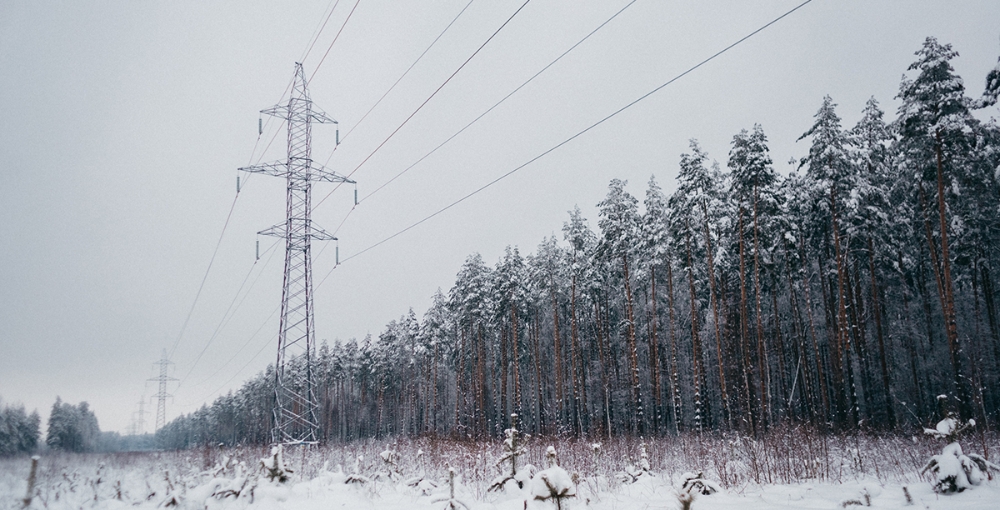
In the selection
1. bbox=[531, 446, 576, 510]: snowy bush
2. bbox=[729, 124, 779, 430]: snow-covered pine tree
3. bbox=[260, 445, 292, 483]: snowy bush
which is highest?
bbox=[729, 124, 779, 430]: snow-covered pine tree

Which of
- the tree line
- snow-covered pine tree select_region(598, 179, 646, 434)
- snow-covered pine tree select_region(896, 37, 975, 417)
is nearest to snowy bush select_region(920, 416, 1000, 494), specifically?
the tree line

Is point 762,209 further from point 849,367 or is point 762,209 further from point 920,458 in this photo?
point 920,458

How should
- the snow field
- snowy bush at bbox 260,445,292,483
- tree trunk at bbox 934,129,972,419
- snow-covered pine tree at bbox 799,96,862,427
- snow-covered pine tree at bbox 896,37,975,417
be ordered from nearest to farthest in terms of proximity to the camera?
the snow field < snowy bush at bbox 260,445,292,483 < tree trunk at bbox 934,129,972,419 < snow-covered pine tree at bbox 896,37,975,417 < snow-covered pine tree at bbox 799,96,862,427

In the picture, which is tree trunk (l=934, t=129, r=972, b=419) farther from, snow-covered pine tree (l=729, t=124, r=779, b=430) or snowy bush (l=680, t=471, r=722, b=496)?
snowy bush (l=680, t=471, r=722, b=496)

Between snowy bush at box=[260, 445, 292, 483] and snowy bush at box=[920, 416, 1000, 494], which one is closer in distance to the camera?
snowy bush at box=[920, 416, 1000, 494]

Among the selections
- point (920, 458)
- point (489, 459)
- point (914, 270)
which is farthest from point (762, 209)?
point (489, 459)

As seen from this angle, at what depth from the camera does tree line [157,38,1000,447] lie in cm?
1998

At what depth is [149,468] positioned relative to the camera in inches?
539

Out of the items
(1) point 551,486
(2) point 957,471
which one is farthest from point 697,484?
(1) point 551,486

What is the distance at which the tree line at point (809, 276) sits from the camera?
65.6 ft

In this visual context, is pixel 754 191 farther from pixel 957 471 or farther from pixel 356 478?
pixel 356 478

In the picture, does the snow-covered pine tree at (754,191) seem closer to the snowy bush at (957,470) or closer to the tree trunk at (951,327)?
the tree trunk at (951,327)

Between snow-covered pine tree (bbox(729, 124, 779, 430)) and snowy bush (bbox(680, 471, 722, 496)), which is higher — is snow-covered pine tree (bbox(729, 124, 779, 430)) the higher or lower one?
the higher one

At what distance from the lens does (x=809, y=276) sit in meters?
27.3
